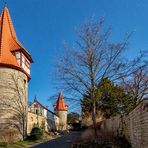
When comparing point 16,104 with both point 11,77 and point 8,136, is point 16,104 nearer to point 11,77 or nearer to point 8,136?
point 11,77

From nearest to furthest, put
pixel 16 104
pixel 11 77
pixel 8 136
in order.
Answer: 1. pixel 8 136
2. pixel 11 77
3. pixel 16 104

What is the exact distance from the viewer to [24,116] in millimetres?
27156

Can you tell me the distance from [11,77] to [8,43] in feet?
14.7

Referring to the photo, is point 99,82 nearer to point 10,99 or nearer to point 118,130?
point 118,130

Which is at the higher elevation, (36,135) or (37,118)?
(37,118)

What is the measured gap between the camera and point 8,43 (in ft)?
92.2

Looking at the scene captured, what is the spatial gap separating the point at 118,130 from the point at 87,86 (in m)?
3.67

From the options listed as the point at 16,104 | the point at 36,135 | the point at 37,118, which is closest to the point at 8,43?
the point at 16,104

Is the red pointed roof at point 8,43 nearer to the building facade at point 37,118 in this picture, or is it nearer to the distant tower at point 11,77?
the distant tower at point 11,77

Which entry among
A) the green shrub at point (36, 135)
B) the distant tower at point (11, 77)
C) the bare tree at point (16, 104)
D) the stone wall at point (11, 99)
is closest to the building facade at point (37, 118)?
the green shrub at point (36, 135)

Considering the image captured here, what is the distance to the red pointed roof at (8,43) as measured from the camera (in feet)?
84.2

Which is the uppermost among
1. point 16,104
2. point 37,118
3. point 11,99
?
point 11,99

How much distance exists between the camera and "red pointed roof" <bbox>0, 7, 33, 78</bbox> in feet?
84.2

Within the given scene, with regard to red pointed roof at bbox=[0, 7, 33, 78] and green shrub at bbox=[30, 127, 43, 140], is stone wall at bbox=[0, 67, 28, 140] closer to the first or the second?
red pointed roof at bbox=[0, 7, 33, 78]
